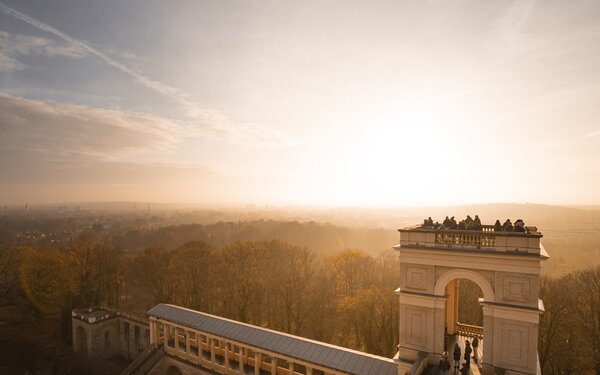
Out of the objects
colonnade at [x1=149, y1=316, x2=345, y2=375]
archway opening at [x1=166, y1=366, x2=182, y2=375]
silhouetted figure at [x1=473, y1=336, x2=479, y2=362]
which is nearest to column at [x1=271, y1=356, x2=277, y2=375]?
colonnade at [x1=149, y1=316, x2=345, y2=375]

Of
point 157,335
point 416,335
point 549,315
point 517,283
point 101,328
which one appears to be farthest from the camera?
point 101,328

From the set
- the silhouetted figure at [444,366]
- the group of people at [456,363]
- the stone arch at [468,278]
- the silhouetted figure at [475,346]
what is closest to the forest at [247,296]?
the silhouetted figure at [475,346]

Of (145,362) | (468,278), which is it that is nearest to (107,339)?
(145,362)

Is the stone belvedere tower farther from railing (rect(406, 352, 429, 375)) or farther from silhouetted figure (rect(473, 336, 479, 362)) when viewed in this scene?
silhouetted figure (rect(473, 336, 479, 362))

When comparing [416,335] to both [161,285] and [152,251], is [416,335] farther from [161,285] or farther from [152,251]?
[152,251]

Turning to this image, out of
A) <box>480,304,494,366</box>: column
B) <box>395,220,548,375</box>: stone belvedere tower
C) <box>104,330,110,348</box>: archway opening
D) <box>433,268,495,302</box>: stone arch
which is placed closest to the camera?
A: <box>395,220,548,375</box>: stone belvedere tower

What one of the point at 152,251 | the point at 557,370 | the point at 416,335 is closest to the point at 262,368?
the point at 416,335
